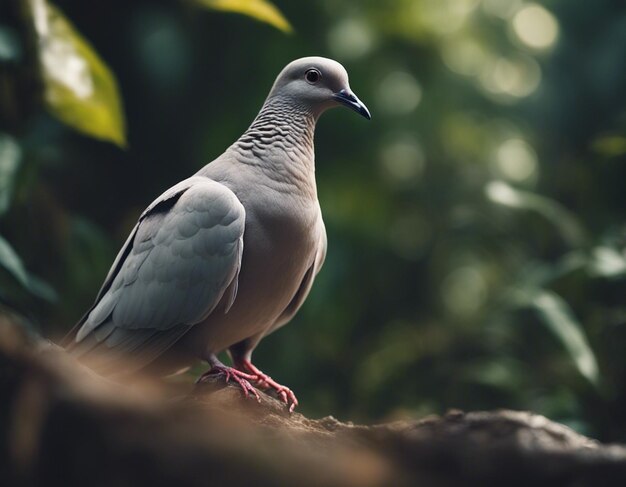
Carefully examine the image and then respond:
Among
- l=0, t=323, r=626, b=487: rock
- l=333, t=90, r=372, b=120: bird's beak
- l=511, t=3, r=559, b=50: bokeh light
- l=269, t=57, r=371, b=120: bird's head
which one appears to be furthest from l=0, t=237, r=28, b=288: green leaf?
l=511, t=3, r=559, b=50: bokeh light

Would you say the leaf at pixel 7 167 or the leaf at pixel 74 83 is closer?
the leaf at pixel 74 83

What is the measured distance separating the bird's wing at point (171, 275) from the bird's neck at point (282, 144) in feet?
0.54

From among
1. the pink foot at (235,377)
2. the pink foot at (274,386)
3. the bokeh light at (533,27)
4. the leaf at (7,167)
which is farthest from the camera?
the bokeh light at (533,27)

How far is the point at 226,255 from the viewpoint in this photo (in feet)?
7.41

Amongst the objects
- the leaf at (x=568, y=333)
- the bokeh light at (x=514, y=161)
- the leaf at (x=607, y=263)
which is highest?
the bokeh light at (x=514, y=161)

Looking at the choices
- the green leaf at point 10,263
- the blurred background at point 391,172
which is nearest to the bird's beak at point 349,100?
the blurred background at point 391,172

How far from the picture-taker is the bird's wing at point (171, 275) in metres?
2.27

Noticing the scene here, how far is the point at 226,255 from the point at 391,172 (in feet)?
13.0

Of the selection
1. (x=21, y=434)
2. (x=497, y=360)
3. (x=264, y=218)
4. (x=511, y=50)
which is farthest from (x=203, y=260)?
(x=511, y=50)

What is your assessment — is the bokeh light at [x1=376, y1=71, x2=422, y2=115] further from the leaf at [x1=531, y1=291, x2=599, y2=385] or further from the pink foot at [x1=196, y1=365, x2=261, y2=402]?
the pink foot at [x1=196, y1=365, x2=261, y2=402]

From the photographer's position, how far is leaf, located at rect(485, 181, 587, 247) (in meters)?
3.74

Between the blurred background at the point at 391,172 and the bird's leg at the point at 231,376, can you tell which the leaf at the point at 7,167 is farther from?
the bird's leg at the point at 231,376

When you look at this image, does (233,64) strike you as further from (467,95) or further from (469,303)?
(469,303)

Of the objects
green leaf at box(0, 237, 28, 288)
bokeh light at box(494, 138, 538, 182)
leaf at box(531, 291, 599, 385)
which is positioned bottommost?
green leaf at box(0, 237, 28, 288)
